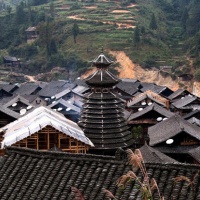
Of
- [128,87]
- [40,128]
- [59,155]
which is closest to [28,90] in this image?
[128,87]

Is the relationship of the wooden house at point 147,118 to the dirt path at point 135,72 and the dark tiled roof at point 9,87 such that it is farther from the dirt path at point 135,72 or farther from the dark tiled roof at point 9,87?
the dirt path at point 135,72

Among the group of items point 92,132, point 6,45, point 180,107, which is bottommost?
point 6,45

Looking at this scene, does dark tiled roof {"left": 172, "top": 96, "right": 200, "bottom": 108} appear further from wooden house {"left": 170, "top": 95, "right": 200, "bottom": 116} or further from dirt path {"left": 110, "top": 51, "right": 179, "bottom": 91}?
dirt path {"left": 110, "top": 51, "right": 179, "bottom": 91}

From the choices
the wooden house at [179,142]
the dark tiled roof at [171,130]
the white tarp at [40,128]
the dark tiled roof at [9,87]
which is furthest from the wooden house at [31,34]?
the white tarp at [40,128]

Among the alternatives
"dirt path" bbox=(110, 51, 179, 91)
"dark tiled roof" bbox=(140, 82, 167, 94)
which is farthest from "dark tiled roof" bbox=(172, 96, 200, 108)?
"dirt path" bbox=(110, 51, 179, 91)

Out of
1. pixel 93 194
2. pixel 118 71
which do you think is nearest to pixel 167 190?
pixel 93 194

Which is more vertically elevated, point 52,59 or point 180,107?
point 180,107

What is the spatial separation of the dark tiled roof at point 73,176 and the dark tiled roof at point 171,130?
2128 cm

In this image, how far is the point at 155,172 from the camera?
11.0 metres

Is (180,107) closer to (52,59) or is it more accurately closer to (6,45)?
(52,59)

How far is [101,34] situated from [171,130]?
83.6m

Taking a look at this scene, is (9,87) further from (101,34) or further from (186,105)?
(101,34)

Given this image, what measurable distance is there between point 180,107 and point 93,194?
48.2 metres

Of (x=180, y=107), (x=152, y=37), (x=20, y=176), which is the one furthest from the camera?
(x=152, y=37)
